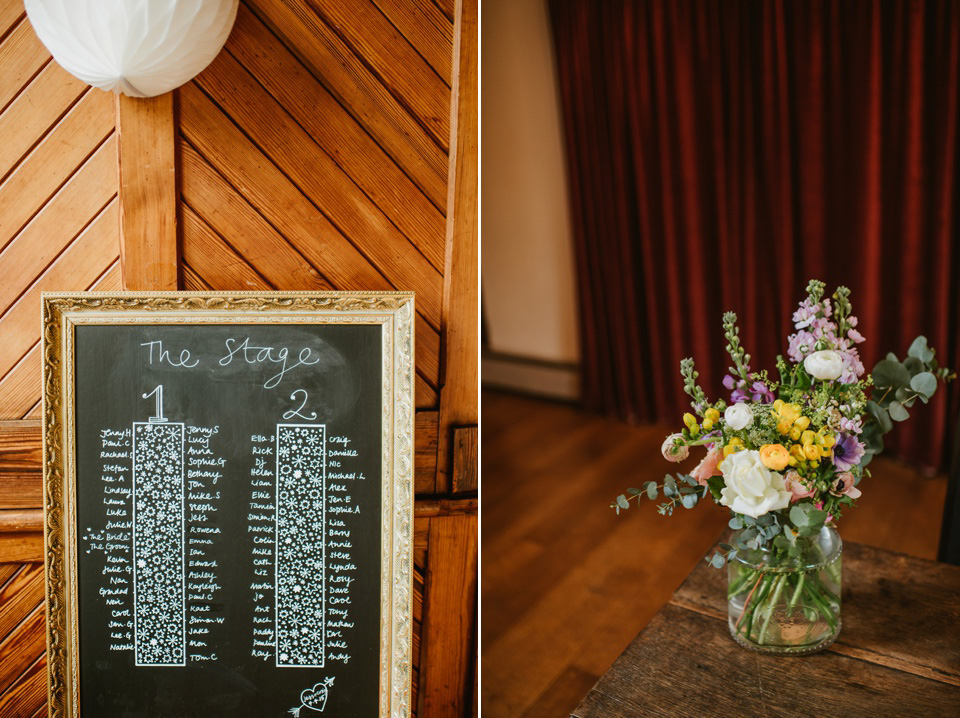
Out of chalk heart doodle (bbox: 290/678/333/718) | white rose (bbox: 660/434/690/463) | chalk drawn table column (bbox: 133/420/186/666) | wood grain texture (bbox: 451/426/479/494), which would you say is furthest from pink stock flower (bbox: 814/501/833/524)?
chalk drawn table column (bbox: 133/420/186/666)

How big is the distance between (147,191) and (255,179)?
0.18 meters

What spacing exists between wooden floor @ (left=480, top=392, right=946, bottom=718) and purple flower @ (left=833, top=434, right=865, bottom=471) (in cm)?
131

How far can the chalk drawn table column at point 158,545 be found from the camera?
129cm

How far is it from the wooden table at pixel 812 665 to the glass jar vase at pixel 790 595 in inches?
1.0

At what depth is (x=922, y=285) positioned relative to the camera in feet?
10.2

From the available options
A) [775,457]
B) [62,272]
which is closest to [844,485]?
[775,457]

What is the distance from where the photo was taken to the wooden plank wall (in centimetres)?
131

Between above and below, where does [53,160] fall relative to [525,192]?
below

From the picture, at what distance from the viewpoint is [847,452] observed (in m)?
1.06

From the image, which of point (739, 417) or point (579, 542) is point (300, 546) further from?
point (579, 542)

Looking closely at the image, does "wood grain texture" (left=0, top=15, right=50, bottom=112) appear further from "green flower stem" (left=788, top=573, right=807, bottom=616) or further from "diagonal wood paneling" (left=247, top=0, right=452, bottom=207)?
"green flower stem" (left=788, top=573, right=807, bottom=616)

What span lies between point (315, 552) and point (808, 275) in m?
2.80

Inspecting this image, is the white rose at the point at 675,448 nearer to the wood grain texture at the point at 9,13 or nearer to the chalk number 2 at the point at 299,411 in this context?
the chalk number 2 at the point at 299,411

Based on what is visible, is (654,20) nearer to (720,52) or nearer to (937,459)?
(720,52)
